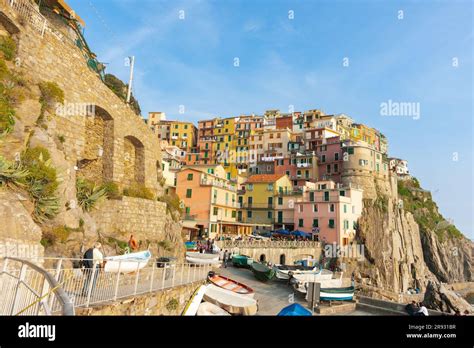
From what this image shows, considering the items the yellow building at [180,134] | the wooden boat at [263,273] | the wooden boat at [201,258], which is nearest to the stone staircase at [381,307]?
the wooden boat at [263,273]

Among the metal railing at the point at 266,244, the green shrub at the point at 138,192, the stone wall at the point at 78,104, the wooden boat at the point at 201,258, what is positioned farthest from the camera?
the metal railing at the point at 266,244

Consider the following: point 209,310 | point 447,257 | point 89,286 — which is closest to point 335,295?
point 209,310

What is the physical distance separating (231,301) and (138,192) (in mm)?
10381

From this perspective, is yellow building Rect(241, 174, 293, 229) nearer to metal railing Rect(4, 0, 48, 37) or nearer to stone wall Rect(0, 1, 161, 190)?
stone wall Rect(0, 1, 161, 190)

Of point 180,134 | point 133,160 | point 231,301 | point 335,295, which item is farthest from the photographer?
point 180,134

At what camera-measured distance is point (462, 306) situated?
1808 cm

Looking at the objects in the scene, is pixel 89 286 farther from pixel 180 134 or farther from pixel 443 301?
pixel 180 134

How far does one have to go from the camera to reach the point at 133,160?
76.0ft

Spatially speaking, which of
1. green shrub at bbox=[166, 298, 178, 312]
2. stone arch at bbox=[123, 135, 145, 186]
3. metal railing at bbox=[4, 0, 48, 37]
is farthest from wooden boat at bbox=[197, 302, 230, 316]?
metal railing at bbox=[4, 0, 48, 37]

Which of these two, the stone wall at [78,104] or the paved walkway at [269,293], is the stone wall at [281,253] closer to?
the paved walkway at [269,293]

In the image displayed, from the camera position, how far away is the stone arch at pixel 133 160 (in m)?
22.5

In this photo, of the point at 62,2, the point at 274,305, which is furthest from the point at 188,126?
the point at 274,305

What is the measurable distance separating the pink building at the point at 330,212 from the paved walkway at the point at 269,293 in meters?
22.3

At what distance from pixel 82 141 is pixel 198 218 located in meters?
26.8
